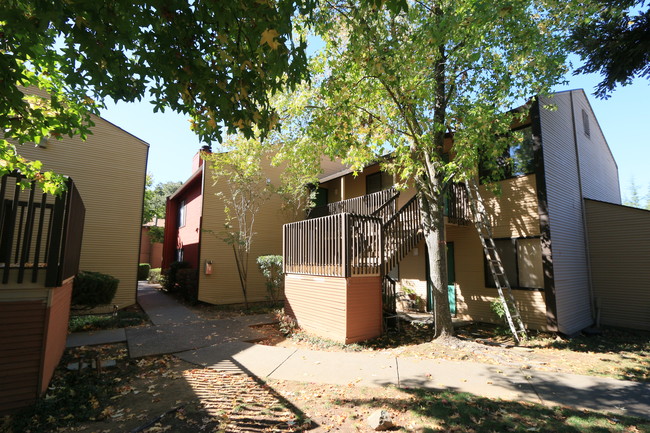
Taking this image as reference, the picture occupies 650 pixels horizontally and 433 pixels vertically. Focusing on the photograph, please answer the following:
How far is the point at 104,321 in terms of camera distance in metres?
9.61

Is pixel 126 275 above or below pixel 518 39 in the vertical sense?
below

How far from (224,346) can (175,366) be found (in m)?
1.40

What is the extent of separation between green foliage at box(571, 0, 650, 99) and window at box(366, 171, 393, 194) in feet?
25.2

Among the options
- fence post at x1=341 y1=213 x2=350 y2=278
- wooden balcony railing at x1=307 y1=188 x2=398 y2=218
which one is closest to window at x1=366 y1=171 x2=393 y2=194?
wooden balcony railing at x1=307 y1=188 x2=398 y2=218

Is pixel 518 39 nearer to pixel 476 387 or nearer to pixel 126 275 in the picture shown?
pixel 476 387

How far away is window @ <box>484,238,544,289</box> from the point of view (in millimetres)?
9273

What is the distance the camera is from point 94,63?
3529 millimetres

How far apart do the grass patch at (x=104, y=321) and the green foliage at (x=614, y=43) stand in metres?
14.0

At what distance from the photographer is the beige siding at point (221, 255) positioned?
13.6 metres

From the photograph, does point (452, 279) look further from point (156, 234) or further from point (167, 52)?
point (156, 234)

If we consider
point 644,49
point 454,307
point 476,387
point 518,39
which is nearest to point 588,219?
point 454,307

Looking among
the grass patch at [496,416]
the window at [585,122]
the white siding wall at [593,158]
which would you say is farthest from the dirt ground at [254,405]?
the window at [585,122]

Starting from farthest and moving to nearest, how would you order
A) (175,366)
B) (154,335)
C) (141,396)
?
(154,335)
(175,366)
(141,396)

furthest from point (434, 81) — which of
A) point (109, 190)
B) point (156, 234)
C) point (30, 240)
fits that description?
point (156, 234)
